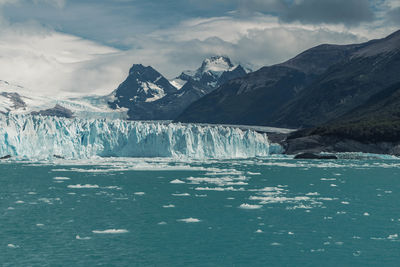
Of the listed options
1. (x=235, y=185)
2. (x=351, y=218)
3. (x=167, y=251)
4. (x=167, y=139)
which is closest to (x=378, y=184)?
(x=235, y=185)

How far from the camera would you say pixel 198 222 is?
33.5 m

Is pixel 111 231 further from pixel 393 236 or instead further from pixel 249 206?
pixel 393 236


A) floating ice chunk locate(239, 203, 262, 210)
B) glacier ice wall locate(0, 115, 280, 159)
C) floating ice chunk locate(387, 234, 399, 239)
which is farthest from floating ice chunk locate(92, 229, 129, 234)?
glacier ice wall locate(0, 115, 280, 159)

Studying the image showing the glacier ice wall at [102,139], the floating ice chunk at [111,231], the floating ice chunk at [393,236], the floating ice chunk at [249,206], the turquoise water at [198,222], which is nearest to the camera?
the turquoise water at [198,222]

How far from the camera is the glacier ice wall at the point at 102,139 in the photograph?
90125 mm

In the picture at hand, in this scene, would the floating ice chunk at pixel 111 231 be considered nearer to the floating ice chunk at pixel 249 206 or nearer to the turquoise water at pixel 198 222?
the turquoise water at pixel 198 222

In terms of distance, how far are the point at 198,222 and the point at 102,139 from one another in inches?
2576

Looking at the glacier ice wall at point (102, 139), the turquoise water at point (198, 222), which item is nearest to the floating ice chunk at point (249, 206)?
the turquoise water at point (198, 222)

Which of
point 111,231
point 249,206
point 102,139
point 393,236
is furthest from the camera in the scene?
point 102,139

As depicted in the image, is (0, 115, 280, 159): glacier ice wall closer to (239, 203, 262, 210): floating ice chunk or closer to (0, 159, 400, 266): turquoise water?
(0, 159, 400, 266): turquoise water

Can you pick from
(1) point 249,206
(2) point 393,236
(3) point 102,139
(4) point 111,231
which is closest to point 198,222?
(4) point 111,231

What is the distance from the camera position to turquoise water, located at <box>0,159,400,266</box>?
993 inches

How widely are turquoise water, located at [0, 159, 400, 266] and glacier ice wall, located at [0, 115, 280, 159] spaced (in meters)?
34.4

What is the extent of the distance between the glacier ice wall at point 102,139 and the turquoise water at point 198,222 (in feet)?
113
